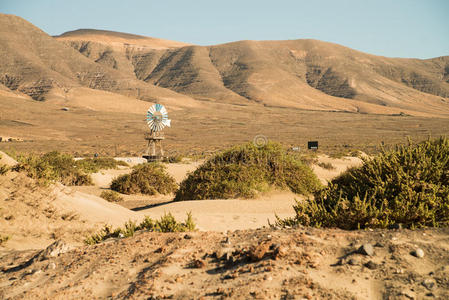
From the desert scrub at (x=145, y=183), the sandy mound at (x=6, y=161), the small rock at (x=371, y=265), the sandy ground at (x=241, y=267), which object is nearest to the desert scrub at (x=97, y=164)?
the desert scrub at (x=145, y=183)

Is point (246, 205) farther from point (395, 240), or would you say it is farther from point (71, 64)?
point (71, 64)

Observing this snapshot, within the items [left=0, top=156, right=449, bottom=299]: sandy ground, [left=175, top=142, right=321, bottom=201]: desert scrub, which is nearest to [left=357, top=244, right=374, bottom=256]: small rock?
[left=0, top=156, right=449, bottom=299]: sandy ground

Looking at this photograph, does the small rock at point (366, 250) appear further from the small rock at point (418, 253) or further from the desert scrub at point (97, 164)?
the desert scrub at point (97, 164)

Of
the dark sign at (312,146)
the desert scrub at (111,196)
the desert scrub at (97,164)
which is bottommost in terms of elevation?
the dark sign at (312,146)

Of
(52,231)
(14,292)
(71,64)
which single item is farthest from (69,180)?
(71,64)

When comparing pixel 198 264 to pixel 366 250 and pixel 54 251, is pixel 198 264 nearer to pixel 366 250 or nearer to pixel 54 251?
pixel 366 250

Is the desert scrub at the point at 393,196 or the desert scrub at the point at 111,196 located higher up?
the desert scrub at the point at 393,196

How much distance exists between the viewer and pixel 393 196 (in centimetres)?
560

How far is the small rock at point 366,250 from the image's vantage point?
13.5ft

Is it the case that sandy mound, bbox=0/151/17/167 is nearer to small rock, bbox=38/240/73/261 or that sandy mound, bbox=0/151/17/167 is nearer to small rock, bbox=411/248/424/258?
small rock, bbox=38/240/73/261

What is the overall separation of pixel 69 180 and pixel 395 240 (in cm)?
1689

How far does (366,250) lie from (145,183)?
14204mm

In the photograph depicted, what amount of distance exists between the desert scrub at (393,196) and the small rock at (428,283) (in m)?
1.38

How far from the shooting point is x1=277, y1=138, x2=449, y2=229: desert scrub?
5.25 metres
